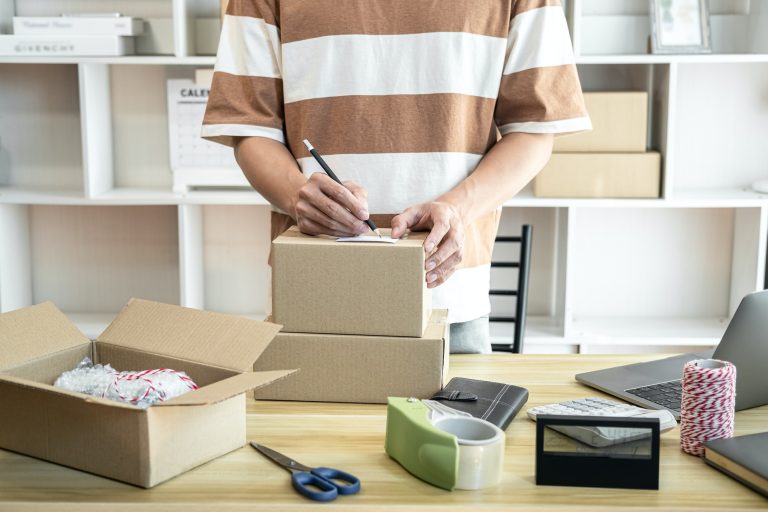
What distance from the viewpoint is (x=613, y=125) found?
278 cm

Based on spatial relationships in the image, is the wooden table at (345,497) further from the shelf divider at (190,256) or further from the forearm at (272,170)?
the shelf divider at (190,256)

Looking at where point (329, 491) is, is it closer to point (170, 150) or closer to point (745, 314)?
point (745, 314)

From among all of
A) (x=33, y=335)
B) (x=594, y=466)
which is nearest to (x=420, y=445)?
(x=594, y=466)

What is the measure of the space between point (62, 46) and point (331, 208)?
1.85 metres

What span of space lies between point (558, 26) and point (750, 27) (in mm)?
Result: 1670

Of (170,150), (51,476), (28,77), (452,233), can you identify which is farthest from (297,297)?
(28,77)

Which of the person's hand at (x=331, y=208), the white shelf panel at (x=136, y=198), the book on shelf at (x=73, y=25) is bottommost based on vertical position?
the white shelf panel at (x=136, y=198)

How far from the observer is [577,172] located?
2.81m

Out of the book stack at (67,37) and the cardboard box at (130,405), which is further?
the book stack at (67,37)

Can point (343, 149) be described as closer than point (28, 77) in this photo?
Yes

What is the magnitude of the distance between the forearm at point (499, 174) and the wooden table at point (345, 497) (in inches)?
17.9

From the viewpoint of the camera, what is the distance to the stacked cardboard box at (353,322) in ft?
3.94

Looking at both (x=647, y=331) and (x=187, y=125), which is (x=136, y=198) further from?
(x=647, y=331)

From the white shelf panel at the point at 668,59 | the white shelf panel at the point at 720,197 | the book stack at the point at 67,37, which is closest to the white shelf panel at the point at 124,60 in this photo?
the book stack at the point at 67,37
